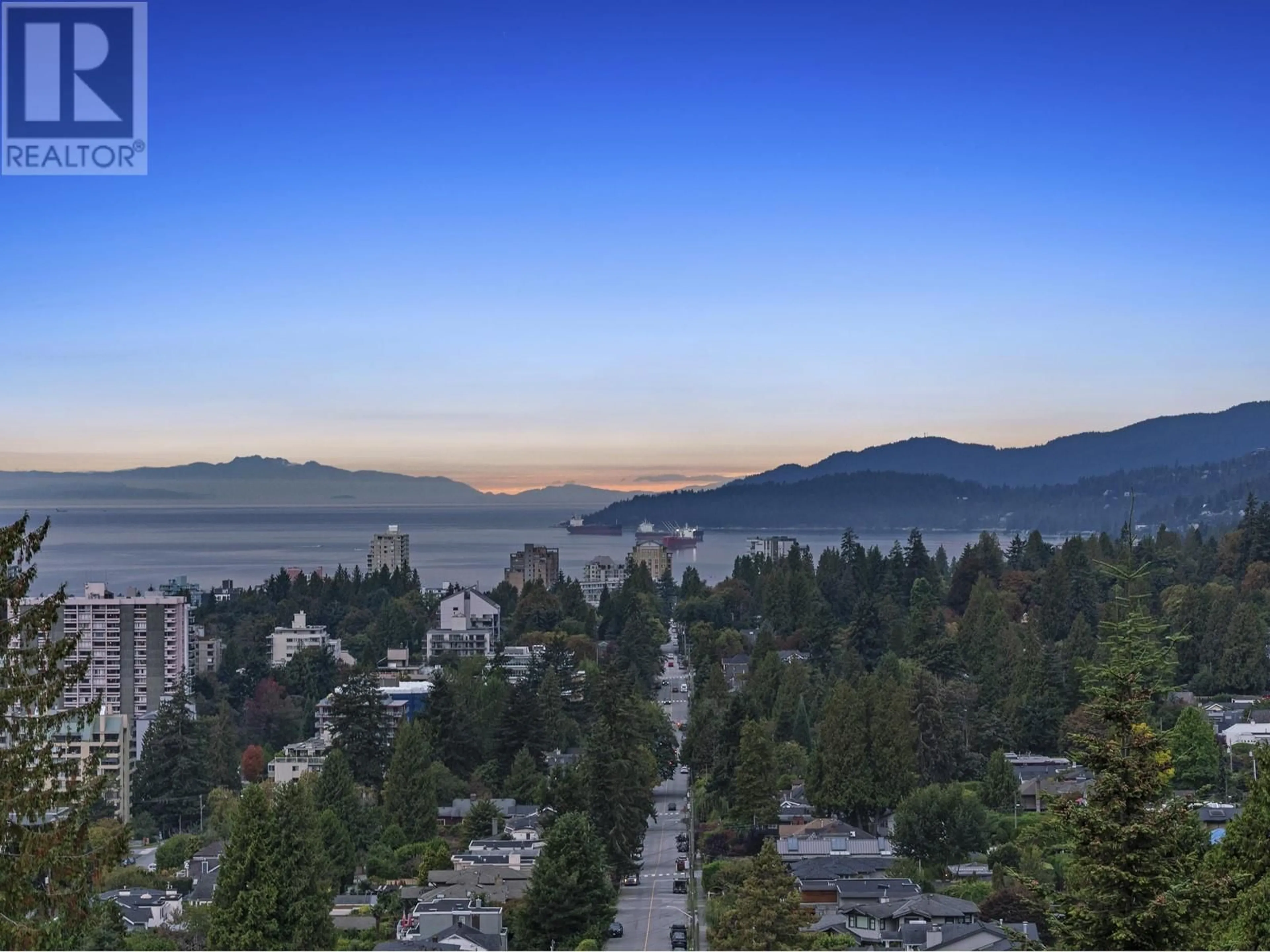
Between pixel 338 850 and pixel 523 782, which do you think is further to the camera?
pixel 523 782

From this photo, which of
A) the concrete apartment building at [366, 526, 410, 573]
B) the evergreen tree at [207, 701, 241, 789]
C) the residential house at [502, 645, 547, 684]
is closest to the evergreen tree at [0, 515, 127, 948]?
the evergreen tree at [207, 701, 241, 789]

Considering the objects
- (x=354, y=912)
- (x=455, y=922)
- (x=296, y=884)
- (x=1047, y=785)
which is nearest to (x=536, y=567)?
(x=1047, y=785)

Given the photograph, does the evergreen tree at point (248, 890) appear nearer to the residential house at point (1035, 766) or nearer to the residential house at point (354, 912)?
the residential house at point (354, 912)

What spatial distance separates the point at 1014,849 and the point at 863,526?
380ft

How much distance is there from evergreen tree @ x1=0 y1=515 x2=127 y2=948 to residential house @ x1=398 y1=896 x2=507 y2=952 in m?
7.18

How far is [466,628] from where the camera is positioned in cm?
3681

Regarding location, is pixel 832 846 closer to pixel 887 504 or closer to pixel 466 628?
pixel 466 628

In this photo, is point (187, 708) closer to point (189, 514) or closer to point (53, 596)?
point (53, 596)

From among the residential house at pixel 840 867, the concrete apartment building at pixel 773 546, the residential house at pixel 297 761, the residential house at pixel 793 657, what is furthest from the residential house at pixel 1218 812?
the concrete apartment building at pixel 773 546

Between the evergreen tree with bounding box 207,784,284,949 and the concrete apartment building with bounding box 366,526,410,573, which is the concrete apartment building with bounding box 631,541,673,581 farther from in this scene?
the evergreen tree with bounding box 207,784,284,949

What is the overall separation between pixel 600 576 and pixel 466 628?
97.9 feet

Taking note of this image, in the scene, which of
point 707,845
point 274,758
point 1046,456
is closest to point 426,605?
point 274,758

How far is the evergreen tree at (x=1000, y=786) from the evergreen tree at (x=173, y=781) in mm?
11498

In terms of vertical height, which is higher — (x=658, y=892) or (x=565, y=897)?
(x=565, y=897)
